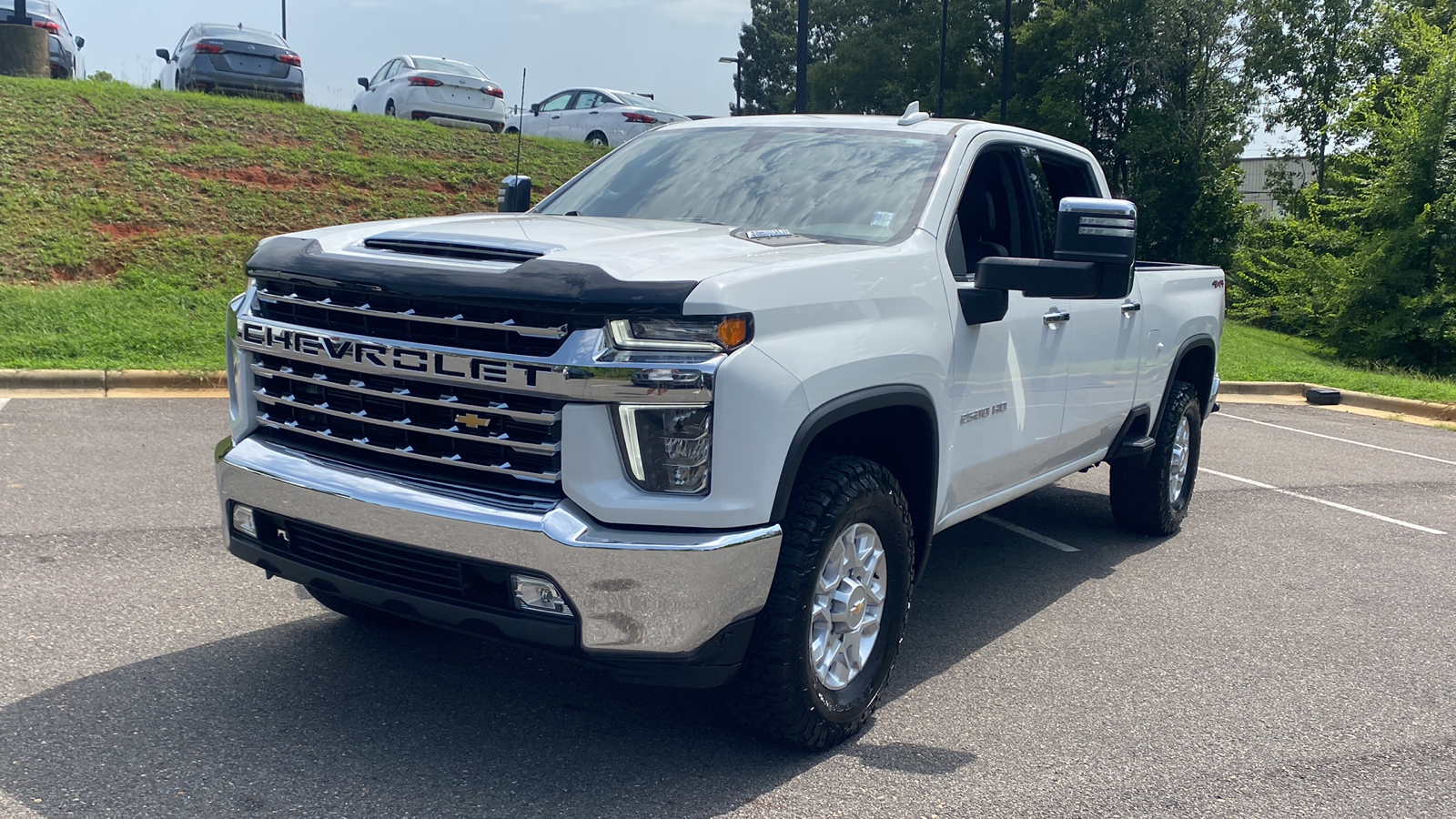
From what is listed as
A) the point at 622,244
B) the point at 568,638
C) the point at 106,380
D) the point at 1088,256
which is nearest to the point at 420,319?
the point at 622,244

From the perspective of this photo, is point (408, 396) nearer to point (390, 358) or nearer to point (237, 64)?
point (390, 358)

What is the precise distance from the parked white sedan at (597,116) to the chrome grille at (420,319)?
59.6 feet

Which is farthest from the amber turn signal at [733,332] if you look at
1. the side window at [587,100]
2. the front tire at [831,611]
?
the side window at [587,100]

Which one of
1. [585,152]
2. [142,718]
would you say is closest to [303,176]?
[585,152]

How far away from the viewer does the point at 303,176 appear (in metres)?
15.8

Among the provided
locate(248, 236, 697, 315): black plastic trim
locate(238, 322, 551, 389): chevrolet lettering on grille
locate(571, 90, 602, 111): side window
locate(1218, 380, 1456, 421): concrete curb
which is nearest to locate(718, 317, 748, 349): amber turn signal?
locate(248, 236, 697, 315): black plastic trim

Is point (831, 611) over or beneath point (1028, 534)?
over

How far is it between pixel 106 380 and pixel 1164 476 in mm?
7775

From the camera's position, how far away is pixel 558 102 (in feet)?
77.1

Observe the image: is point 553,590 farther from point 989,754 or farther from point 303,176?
point 303,176

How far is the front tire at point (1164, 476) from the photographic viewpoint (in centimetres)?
658

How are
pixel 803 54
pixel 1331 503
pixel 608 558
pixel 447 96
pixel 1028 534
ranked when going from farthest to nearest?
1. pixel 447 96
2. pixel 803 54
3. pixel 1331 503
4. pixel 1028 534
5. pixel 608 558

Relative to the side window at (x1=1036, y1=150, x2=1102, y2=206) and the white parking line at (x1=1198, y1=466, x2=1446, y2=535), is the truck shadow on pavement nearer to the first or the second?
the side window at (x1=1036, y1=150, x2=1102, y2=206)

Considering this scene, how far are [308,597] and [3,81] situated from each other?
1438 cm
